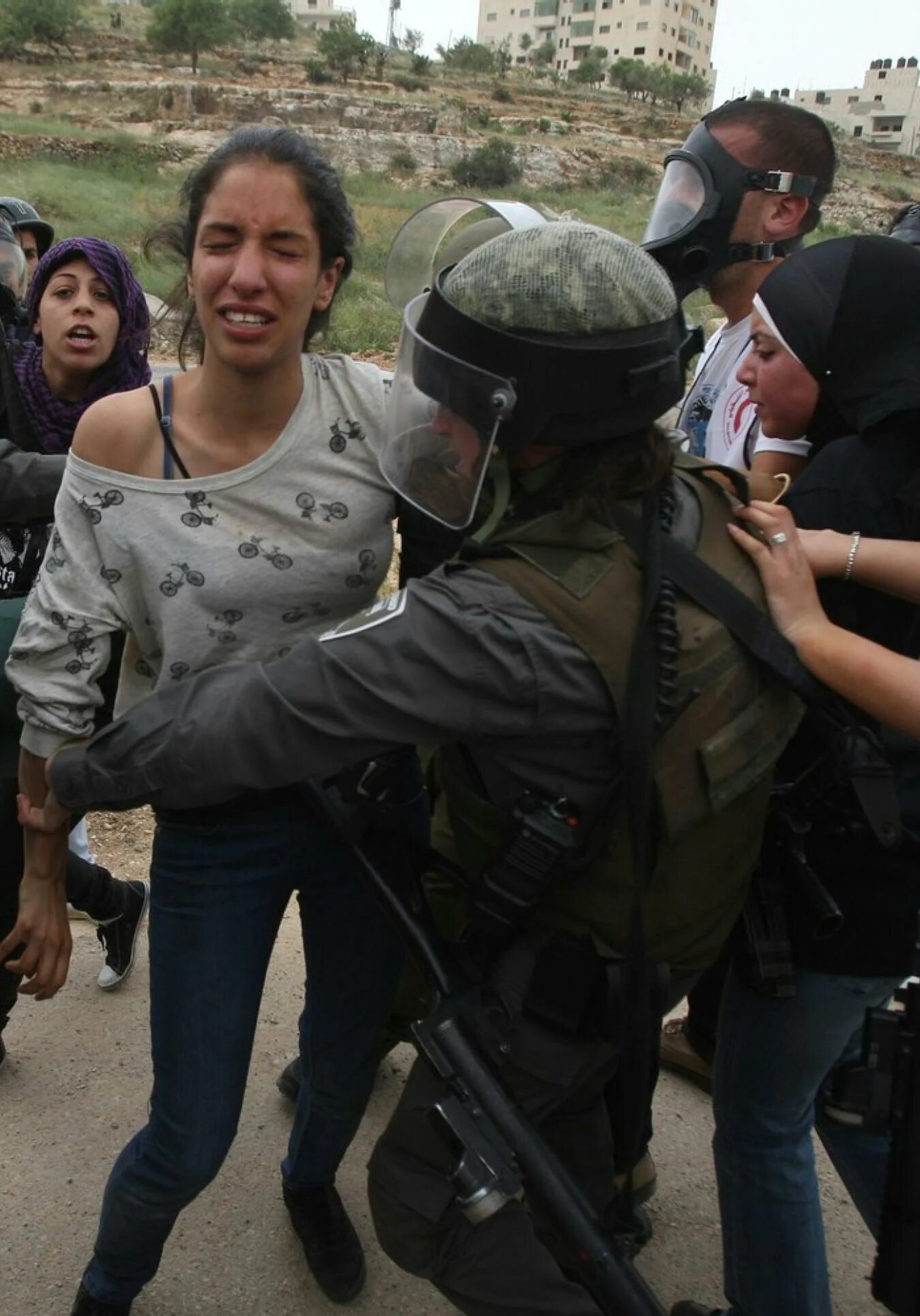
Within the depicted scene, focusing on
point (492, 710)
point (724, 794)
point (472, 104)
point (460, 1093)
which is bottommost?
point (460, 1093)

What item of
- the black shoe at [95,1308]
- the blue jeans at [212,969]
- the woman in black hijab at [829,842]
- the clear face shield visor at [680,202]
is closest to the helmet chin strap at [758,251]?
the clear face shield visor at [680,202]

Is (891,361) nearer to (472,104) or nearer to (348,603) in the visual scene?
(348,603)

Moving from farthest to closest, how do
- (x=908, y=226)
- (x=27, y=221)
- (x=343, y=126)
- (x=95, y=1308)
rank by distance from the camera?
(x=343, y=126) → (x=27, y=221) → (x=908, y=226) → (x=95, y=1308)

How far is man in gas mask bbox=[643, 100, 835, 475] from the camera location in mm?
2557

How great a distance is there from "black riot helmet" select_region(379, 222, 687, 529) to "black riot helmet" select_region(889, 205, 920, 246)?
2.65 m

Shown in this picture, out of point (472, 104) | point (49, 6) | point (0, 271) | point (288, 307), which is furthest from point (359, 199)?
point (288, 307)

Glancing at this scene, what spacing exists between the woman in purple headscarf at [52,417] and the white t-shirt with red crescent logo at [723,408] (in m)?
1.31

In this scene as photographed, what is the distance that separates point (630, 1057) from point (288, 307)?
A: 119 centimetres

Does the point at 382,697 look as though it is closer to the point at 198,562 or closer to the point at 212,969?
the point at 198,562

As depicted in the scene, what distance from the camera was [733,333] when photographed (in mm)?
2617

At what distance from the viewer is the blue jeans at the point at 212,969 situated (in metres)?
1.77

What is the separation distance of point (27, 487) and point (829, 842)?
1.62 metres

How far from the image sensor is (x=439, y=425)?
147cm

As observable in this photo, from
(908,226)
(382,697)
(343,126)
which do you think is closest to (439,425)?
(382,697)
